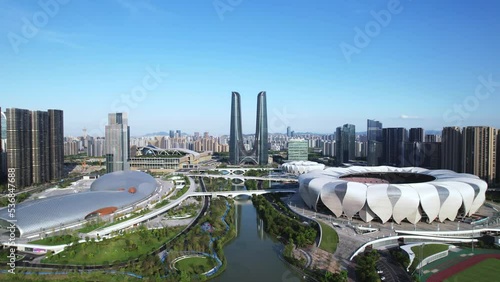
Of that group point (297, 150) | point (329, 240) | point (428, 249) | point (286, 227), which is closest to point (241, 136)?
point (297, 150)

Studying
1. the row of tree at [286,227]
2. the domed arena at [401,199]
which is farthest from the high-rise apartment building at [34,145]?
the domed arena at [401,199]

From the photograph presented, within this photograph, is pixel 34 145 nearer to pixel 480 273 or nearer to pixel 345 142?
pixel 480 273

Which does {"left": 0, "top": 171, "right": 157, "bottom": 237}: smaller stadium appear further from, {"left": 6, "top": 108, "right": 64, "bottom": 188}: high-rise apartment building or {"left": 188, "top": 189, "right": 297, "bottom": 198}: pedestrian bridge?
{"left": 6, "top": 108, "right": 64, "bottom": 188}: high-rise apartment building

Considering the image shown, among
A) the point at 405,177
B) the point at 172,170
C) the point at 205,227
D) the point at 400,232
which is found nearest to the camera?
the point at 400,232

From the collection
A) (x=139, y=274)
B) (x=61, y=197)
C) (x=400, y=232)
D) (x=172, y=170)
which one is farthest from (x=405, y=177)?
(x=172, y=170)

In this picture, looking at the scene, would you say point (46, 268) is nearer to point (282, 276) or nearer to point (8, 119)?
point (282, 276)
